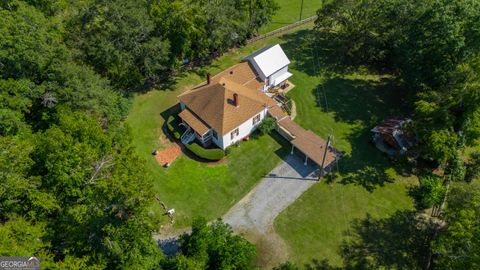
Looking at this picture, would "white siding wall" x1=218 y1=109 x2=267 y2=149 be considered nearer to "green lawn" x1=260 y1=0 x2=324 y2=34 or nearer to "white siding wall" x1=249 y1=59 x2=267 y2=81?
"white siding wall" x1=249 y1=59 x2=267 y2=81

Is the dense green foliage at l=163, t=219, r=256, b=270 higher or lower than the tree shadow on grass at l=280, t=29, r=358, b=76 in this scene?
lower

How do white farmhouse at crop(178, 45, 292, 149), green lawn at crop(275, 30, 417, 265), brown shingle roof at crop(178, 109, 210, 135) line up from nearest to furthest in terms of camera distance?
green lawn at crop(275, 30, 417, 265) < white farmhouse at crop(178, 45, 292, 149) < brown shingle roof at crop(178, 109, 210, 135)

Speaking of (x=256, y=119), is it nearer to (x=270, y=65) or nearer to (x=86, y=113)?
(x=270, y=65)

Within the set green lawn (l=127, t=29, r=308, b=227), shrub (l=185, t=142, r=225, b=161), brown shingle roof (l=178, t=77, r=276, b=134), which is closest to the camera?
green lawn (l=127, t=29, r=308, b=227)

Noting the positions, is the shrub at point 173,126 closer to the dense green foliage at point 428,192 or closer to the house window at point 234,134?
the house window at point 234,134

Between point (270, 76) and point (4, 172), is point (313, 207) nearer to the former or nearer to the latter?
point (270, 76)

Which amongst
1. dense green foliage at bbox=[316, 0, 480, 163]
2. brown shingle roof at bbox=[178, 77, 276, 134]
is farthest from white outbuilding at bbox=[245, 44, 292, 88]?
dense green foliage at bbox=[316, 0, 480, 163]
